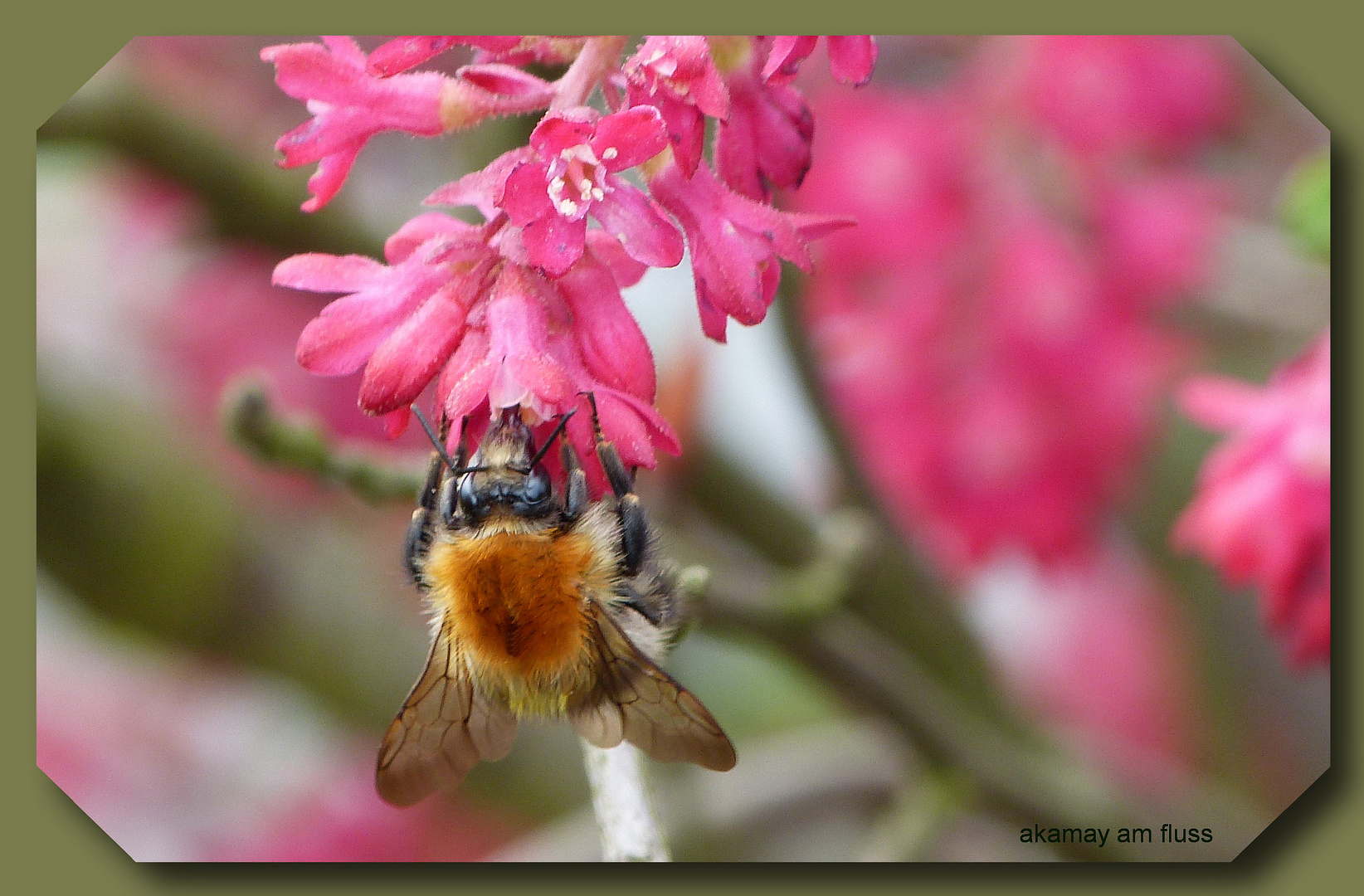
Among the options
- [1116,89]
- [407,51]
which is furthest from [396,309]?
[1116,89]

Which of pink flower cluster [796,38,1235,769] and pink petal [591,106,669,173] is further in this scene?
pink flower cluster [796,38,1235,769]

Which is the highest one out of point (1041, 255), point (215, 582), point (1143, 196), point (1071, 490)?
point (1143, 196)

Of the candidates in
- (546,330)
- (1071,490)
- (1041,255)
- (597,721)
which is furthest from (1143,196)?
(546,330)

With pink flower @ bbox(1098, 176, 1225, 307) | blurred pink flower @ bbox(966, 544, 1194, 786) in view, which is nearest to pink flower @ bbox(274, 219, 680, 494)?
pink flower @ bbox(1098, 176, 1225, 307)

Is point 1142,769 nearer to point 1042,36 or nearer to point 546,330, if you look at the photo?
point 1042,36

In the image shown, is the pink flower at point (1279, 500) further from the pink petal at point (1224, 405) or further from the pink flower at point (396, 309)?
the pink flower at point (396, 309)

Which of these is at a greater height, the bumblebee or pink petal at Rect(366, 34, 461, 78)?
pink petal at Rect(366, 34, 461, 78)

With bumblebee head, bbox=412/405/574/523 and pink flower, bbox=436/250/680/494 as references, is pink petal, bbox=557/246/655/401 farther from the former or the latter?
bumblebee head, bbox=412/405/574/523
